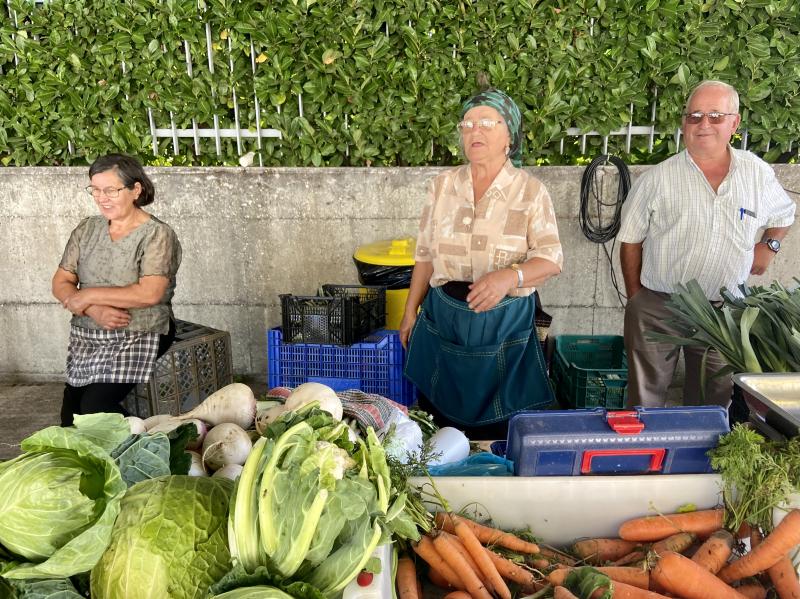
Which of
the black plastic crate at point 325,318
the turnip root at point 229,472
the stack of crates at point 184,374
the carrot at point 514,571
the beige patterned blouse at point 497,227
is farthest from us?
the black plastic crate at point 325,318

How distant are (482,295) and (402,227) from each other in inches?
77.7

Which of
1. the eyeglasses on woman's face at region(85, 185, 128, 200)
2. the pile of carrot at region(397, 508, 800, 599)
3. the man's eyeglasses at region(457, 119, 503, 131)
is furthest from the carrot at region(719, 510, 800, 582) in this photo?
the eyeglasses on woman's face at region(85, 185, 128, 200)

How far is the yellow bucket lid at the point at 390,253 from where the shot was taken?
13.9 feet

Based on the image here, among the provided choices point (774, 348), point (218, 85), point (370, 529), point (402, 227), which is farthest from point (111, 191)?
point (774, 348)

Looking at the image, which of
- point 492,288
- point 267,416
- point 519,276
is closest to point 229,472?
point 267,416

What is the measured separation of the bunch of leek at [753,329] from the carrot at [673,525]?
613 mm

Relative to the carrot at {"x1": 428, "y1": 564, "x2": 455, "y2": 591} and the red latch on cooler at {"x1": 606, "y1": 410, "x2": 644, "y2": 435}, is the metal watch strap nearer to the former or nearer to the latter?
the red latch on cooler at {"x1": 606, "y1": 410, "x2": 644, "y2": 435}

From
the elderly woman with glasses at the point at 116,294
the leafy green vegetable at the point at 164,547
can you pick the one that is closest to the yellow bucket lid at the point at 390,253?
the elderly woman with glasses at the point at 116,294

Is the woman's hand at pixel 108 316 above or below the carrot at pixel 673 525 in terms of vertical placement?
above

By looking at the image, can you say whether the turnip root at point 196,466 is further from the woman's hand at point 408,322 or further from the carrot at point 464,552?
the woman's hand at point 408,322

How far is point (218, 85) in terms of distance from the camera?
4.86 metres

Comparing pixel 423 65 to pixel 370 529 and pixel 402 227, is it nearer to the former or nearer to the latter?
pixel 402 227

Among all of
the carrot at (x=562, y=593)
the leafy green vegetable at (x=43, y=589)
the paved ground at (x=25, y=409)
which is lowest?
the paved ground at (x=25, y=409)

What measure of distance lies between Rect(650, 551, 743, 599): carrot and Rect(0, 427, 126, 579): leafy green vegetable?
1446mm
